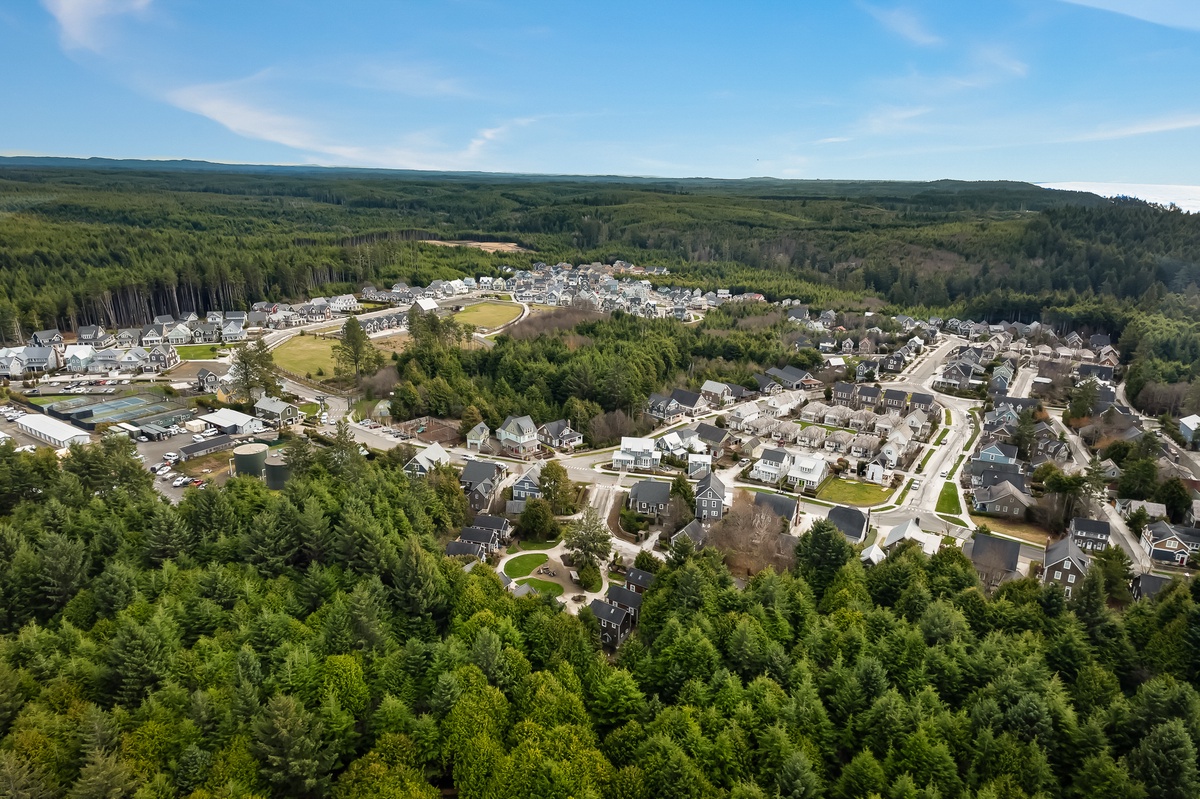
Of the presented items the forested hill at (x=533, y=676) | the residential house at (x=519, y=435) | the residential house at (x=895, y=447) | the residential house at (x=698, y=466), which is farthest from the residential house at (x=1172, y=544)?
the residential house at (x=519, y=435)

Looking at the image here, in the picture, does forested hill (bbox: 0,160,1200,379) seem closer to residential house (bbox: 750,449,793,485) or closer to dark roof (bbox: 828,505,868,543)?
residential house (bbox: 750,449,793,485)

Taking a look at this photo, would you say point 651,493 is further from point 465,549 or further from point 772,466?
point 465,549

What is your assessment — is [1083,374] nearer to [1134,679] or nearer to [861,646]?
[1134,679]

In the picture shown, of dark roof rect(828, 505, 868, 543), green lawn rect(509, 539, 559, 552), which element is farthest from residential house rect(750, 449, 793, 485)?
green lawn rect(509, 539, 559, 552)

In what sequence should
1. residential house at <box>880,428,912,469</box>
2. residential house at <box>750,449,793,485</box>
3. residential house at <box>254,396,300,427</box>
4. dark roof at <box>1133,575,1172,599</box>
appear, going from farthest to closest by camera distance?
residential house at <box>254,396,300,427</box>
residential house at <box>880,428,912,469</box>
residential house at <box>750,449,793,485</box>
dark roof at <box>1133,575,1172,599</box>

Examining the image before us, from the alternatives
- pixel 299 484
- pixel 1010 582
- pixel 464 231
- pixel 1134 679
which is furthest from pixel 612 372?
pixel 464 231

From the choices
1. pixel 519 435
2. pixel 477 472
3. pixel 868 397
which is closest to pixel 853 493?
pixel 868 397
